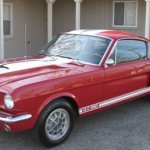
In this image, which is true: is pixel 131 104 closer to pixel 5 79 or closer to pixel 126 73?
pixel 126 73

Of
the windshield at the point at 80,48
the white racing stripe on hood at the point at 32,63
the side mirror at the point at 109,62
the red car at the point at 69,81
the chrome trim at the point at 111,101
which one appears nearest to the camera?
the red car at the point at 69,81

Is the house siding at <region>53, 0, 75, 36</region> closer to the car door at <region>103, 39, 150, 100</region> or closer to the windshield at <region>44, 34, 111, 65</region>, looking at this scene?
the car door at <region>103, 39, 150, 100</region>

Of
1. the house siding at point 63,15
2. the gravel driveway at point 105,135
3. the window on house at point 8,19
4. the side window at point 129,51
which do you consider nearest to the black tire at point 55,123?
the gravel driveway at point 105,135

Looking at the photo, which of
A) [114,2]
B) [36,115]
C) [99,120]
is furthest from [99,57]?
[114,2]

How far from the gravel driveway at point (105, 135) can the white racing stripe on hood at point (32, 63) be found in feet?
3.35

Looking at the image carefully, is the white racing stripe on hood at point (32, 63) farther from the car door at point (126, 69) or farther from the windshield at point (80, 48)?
the car door at point (126, 69)

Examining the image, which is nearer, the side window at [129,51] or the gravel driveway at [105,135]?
the gravel driveway at [105,135]

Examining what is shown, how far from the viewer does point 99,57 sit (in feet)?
17.2

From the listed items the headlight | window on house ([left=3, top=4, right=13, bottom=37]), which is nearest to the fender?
the headlight

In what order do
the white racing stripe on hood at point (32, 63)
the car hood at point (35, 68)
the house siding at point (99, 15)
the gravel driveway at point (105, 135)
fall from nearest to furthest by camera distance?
the car hood at point (35, 68)
the gravel driveway at point (105, 135)
the white racing stripe on hood at point (32, 63)
the house siding at point (99, 15)

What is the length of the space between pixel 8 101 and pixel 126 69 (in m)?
2.34

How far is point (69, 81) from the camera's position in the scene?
15.0 feet

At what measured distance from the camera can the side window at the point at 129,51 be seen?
5511 millimetres

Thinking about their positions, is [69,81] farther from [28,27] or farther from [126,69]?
[28,27]
